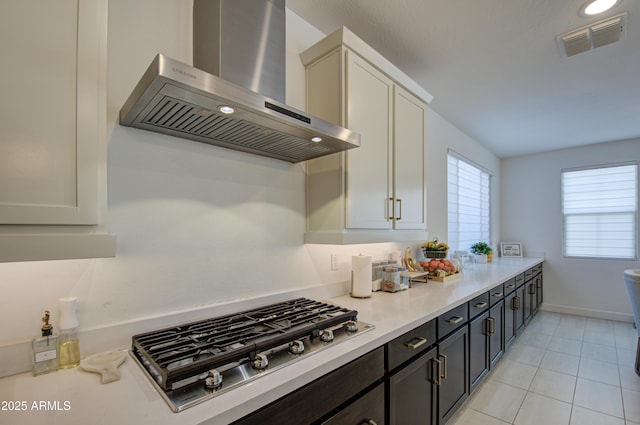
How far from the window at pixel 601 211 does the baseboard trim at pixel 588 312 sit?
812 mm

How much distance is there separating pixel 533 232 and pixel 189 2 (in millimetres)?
5687

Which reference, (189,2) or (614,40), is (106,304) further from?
(614,40)

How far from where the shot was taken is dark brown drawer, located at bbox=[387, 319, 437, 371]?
4.54ft

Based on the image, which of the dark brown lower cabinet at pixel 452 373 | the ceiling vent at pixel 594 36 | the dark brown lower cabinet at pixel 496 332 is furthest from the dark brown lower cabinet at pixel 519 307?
the ceiling vent at pixel 594 36

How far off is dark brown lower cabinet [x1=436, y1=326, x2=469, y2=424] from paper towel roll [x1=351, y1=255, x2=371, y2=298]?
1.73 feet

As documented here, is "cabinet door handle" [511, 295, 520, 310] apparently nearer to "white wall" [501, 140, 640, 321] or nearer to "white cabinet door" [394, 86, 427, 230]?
"white cabinet door" [394, 86, 427, 230]

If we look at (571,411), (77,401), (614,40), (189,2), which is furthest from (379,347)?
(614,40)

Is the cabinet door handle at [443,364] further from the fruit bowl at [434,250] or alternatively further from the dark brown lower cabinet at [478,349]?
the fruit bowl at [434,250]

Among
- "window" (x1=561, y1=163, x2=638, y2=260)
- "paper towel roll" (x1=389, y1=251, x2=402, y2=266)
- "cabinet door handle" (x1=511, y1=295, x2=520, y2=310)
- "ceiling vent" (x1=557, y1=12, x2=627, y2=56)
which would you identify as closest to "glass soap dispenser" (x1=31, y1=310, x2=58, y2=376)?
"paper towel roll" (x1=389, y1=251, x2=402, y2=266)

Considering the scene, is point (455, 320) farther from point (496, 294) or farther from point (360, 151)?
point (360, 151)

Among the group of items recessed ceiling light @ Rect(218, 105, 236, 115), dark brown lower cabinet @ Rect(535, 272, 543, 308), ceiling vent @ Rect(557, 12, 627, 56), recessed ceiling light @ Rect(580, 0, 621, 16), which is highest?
recessed ceiling light @ Rect(580, 0, 621, 16)

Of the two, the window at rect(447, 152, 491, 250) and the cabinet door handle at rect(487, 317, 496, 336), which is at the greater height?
the window at rect(447, 152, 491, 250)

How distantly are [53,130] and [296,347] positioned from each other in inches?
39.3

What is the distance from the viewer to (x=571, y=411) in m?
2.22
